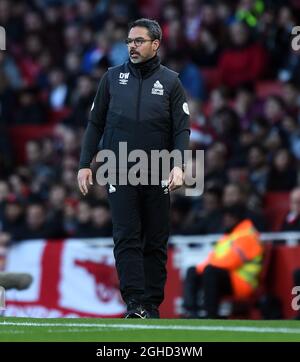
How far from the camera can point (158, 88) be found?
28.1 feet

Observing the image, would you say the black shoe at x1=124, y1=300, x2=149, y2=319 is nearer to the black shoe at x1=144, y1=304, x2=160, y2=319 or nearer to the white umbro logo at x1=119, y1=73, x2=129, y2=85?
A: the black shoe at x1=144, y1=304, x2=160, y2=319

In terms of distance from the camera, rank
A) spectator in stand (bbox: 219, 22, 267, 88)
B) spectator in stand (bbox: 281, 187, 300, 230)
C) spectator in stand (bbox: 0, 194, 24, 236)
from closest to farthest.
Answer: spectator in stand (bbox: 281, 187, 300, 230) < spectator in stand (bbox: 0, 194, 24, 236) < spectator in stand (bbox: 219, 22, 267, 88)

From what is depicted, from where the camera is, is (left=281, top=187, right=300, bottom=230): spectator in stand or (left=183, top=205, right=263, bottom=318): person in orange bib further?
(left=281, top=187, right=300, bottom=230): spectator in stand

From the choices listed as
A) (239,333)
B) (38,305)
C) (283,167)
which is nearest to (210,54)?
(283,167)

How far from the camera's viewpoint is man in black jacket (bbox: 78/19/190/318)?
→ 8.48 meters

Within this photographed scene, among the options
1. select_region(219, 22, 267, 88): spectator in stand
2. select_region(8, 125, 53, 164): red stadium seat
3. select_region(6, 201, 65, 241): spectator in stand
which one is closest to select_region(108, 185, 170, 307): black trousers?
select_region(6, 201, 65, 241): spectator in stand

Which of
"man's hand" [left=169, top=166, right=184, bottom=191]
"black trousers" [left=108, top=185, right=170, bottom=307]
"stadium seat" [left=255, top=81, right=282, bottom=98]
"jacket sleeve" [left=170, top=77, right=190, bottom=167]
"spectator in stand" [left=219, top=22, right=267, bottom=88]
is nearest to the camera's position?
"man's hand" [left=169, top=166, right=184, bottom=191]

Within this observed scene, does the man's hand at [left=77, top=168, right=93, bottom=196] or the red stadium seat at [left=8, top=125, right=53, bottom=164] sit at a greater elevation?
the red stadium seat at [left=8, top=125, right=53, bottom=164]

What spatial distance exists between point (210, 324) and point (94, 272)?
5899mm

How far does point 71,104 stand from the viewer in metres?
18.5

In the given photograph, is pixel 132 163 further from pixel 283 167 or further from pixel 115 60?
pixel 115 60

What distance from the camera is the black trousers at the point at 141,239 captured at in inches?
331

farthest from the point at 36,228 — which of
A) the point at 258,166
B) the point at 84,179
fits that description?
the point at 84,179

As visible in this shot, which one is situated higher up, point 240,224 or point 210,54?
point 210,54
